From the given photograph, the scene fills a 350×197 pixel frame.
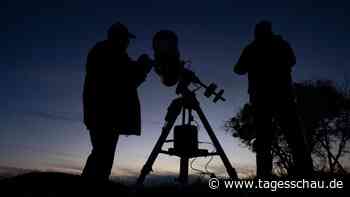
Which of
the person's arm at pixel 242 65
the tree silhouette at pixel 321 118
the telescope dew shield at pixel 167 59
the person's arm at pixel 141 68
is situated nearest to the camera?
the person's arm at pixel 141 68

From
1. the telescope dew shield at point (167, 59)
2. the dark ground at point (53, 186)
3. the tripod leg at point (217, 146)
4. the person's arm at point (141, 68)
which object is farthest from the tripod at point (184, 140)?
the dark ground at point (53, 186)

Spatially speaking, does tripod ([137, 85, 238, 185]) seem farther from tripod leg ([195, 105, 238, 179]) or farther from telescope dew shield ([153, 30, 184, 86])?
telescope dew shield ([153, 30, 184, 86])

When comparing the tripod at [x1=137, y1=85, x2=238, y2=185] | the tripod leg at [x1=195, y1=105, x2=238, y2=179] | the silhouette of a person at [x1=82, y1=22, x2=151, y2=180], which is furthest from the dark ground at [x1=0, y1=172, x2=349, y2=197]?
the tripod leg at [x1=195, y1=105, x2=238, y2=179]

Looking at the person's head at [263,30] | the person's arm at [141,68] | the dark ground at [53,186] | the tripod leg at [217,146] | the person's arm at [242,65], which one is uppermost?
the person's head at [263,30]

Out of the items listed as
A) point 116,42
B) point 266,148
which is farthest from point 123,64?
point 266,148

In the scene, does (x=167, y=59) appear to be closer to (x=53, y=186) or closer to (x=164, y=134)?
(x=164, y=134)

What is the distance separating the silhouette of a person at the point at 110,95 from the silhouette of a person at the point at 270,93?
1886 millimetres

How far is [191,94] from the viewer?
7496 mm

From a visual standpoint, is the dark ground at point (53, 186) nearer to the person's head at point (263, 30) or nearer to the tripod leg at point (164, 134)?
the tripod leg at point (164, 134)

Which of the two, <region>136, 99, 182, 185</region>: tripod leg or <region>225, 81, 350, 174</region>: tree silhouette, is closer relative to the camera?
<region>136, 99, 182, 185</region>: tripod leg

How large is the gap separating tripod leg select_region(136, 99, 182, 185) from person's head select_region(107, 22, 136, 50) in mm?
1902

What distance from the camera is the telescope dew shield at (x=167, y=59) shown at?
24.7 ft

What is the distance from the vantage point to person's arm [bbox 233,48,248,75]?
6.63m

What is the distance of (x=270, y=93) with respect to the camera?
244 inches
